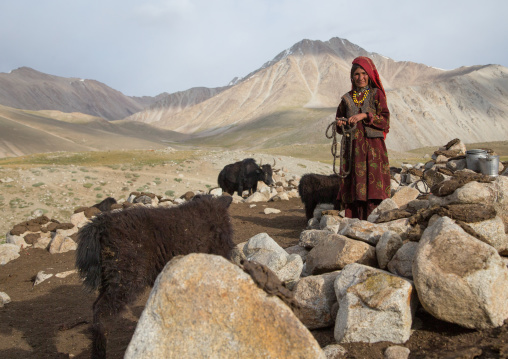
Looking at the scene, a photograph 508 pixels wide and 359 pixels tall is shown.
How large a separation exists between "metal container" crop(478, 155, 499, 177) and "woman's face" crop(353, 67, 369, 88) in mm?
2171

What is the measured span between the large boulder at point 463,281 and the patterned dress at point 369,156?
2948 mm

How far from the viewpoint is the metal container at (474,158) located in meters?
6.69

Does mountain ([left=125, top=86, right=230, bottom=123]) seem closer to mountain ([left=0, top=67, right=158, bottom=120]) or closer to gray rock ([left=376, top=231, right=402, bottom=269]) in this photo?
mountain ([left=0, top=67, right=158, bottom=120])

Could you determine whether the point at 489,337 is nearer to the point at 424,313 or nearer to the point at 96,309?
the point at 424,313

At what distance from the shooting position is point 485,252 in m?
2.71

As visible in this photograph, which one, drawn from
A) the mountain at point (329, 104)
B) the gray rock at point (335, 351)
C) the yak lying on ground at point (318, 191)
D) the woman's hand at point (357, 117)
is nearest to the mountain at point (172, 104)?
the mountain at point (329, 104)

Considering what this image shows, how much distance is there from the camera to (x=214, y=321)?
85.3 inches

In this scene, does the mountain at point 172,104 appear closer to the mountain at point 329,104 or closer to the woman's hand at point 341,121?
the mountain at point 329,104

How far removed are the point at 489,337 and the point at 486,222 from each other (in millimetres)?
1057

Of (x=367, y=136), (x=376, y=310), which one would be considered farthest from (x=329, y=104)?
(x=376, y=310)

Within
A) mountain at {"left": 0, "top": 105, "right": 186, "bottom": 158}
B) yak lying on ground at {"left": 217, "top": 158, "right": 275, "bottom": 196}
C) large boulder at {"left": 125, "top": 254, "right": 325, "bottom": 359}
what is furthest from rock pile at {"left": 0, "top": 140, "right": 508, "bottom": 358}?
mountain at {"left": 0, "top": 105, "right": 186, "bottom": 158}

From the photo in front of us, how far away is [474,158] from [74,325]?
622cm

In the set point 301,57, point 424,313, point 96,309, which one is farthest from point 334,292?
point 301,57

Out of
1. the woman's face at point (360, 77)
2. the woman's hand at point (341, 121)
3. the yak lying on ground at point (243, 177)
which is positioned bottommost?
the yak lying on ground at point (243, 177)
